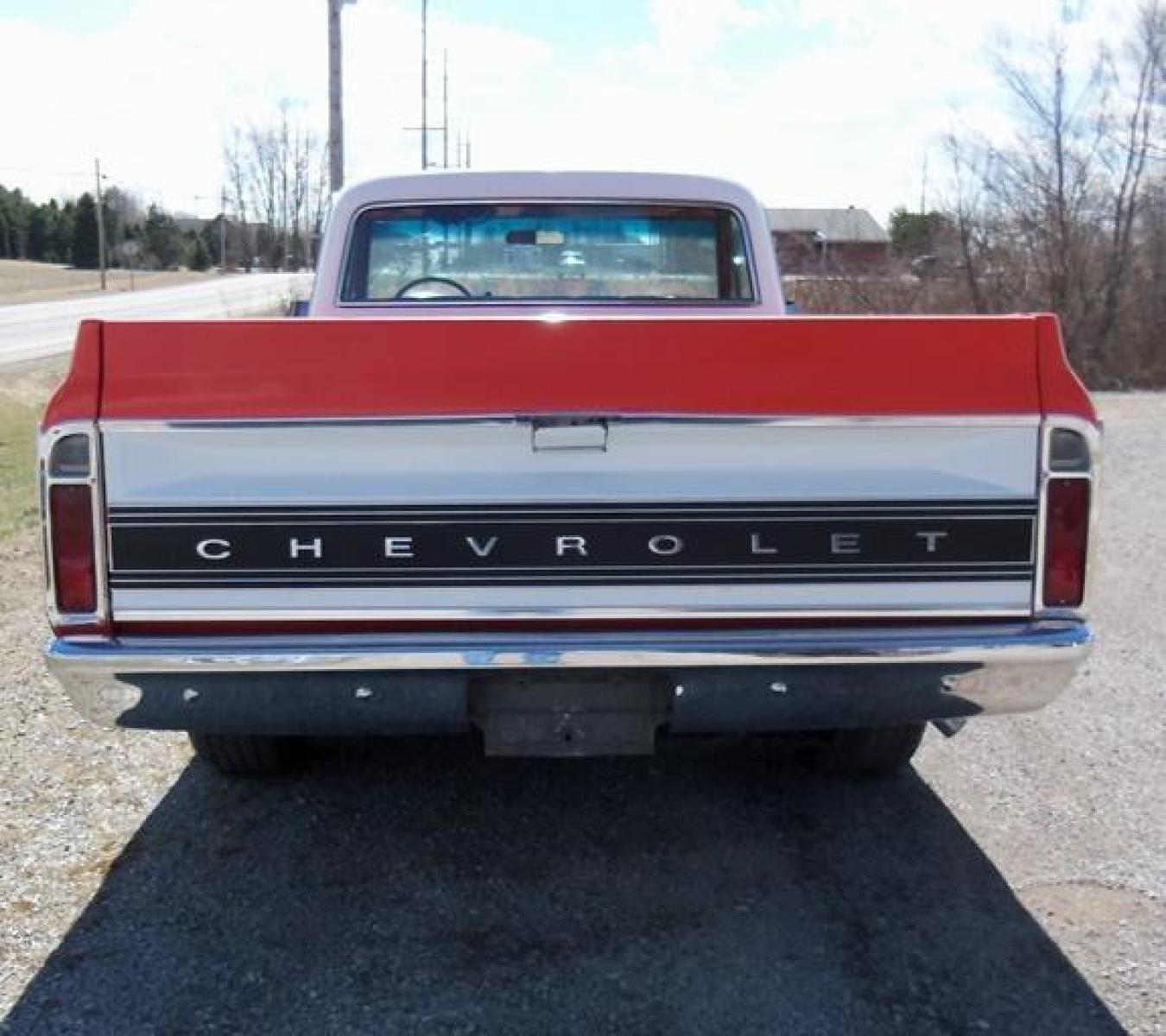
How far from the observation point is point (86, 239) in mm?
89688

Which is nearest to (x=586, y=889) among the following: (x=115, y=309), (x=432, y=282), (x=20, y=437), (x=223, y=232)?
(x=432, y=282)

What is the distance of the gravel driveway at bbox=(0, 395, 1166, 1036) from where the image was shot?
117 inches

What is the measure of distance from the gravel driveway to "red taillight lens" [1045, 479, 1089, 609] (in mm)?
899

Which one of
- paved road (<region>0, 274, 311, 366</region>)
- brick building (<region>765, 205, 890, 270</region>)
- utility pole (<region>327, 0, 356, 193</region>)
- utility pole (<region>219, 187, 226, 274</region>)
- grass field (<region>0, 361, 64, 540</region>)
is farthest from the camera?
utility pole (<region>219, 187, 226, 274</region>)

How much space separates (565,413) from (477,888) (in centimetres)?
140

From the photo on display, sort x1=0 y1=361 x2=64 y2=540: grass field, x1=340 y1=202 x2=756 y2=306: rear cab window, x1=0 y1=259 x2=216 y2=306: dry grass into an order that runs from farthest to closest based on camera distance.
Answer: x1=0 y1=259 x2=216 y2=306: dry grass < x1=0 y1=361 x2=64 y2=540: grass field < x1=340 y1=202 x2=756 y2=306: rear cab window

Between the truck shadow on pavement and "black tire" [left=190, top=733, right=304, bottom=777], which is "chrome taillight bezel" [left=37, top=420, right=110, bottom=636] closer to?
the truck shadow on pavement

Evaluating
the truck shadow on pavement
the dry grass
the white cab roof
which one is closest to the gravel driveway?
the truck shadow on pavement

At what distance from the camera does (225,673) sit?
3.01 metres

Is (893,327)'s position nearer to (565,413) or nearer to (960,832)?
(565,413)

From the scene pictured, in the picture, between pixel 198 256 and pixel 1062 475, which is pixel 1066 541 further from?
pixel 198 256

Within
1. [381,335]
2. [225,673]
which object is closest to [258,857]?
[225,673]

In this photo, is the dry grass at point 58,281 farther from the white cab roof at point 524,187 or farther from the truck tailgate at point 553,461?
the truck tailgate at point 553,461

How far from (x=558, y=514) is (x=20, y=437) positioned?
11426 millimetres
